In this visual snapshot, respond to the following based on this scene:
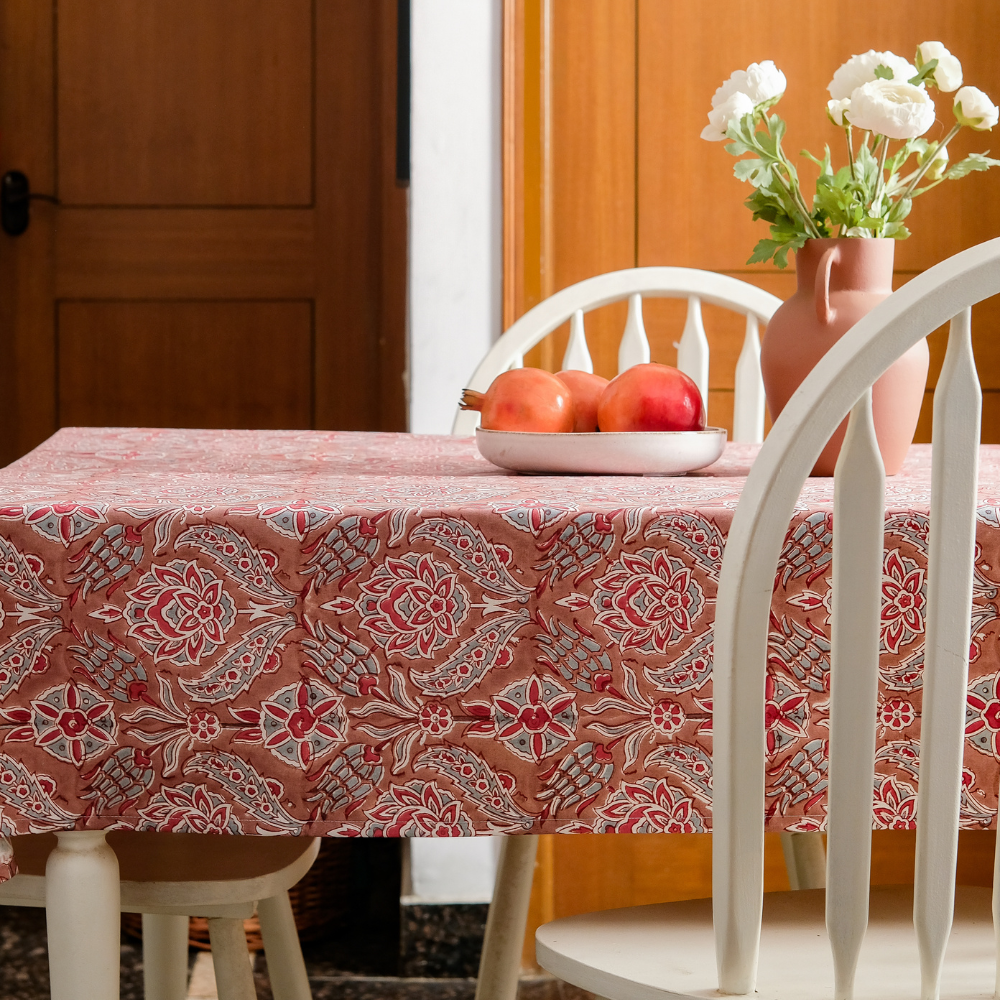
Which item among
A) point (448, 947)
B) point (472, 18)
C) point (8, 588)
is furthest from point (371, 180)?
point (8, 588)

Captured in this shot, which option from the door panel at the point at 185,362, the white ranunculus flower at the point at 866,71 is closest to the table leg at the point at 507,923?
the white ranunculus flower at the point at 866,71

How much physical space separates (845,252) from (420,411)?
3.15ft

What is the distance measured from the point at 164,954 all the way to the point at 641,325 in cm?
89

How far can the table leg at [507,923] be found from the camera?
112 cm

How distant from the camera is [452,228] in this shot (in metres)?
1.79

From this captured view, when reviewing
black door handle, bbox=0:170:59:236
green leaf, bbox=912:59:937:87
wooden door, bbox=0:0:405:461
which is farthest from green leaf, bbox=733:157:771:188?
black door handle, bbox=0:170:59:236

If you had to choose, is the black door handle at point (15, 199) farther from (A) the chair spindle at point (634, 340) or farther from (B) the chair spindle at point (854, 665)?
(B) the chair spindle at point (854, 665)

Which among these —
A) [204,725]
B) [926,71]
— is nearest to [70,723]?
[204,725]

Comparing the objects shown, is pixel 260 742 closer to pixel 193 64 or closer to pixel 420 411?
pixel 420 411

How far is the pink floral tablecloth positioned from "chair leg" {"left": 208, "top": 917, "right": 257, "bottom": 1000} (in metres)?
0.35

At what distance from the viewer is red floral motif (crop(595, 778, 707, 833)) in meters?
0.70

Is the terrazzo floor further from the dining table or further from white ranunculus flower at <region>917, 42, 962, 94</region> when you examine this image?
white ranunculus flower at <region>917, 42, 962, 94</region>

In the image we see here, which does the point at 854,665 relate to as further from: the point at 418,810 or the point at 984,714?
the point at 418,810

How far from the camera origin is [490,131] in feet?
5.85
